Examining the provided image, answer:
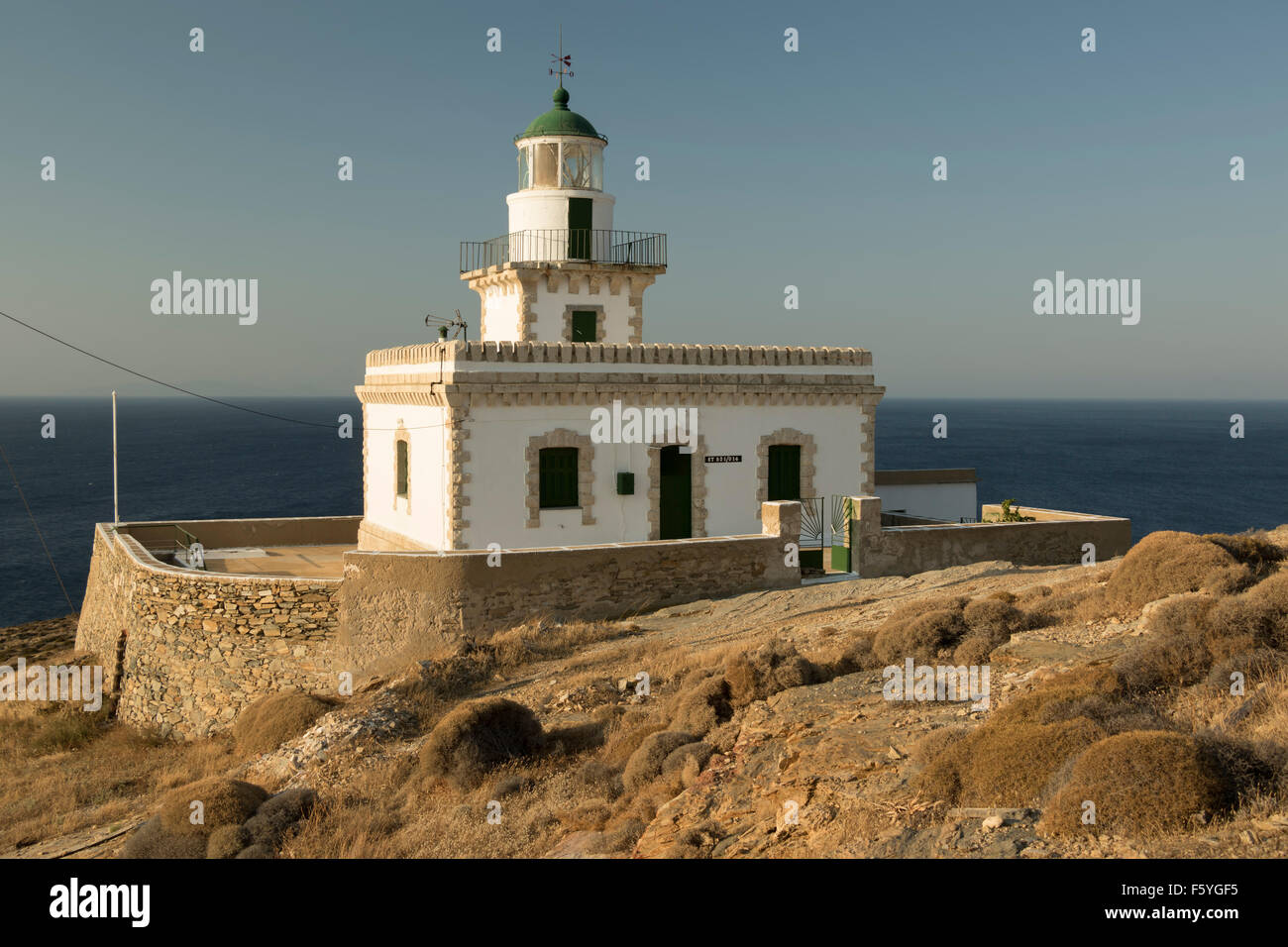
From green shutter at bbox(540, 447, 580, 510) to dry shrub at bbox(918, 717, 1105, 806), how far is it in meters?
14.3

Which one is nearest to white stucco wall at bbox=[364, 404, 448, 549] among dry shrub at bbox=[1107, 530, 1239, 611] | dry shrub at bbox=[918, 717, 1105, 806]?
dry shrub at bbox=[1107, 530, 1239, 611]

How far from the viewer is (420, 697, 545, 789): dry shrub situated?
12.1 metres

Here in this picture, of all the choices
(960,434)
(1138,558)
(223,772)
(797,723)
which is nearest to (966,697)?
(797,723)

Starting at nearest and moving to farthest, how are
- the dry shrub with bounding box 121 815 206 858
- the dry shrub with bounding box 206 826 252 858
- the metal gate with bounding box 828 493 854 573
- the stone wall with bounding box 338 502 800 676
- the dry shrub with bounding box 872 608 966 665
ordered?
the dry shrub with bounding box 206 826 252 858
the dry shrub with bounding box 121 815 206 858
the dry shrub with bounding box 872 608 966 665
the stone wall with bounding box 338 502 800 676
the metal gate with bounding box 828 493 854 573

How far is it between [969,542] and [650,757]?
14.1 meters

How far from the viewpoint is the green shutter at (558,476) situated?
22.2 meters

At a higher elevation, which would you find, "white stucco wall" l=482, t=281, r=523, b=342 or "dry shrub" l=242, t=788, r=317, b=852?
"white stucco wall" l=482, t=281, r=523, b=342

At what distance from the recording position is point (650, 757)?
11.2 meters

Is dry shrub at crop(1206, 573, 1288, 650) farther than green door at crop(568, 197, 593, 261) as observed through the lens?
No

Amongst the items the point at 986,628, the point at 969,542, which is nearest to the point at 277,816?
the point at 986,628

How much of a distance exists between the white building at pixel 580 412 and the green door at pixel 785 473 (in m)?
0.04

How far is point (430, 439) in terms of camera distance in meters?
22.3

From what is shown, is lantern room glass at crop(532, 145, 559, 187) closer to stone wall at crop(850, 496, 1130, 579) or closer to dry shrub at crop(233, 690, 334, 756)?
stone wall at crop(850, 496, 1130, 579)
